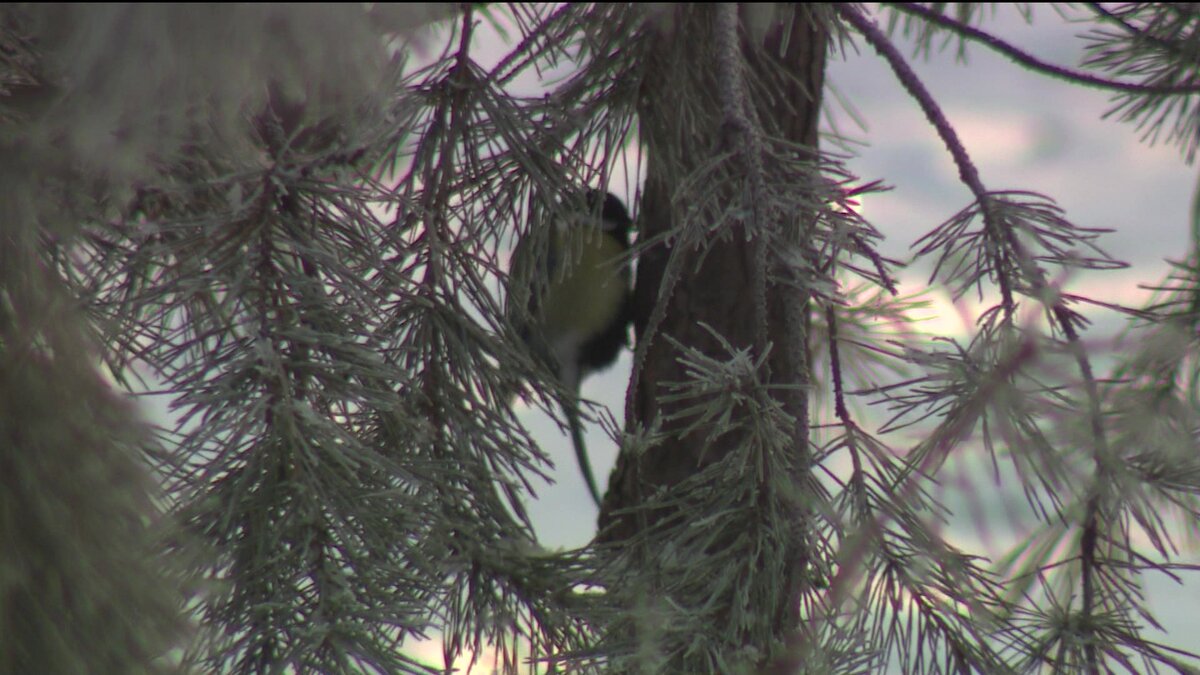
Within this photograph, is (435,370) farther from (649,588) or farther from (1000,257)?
(1000,257)

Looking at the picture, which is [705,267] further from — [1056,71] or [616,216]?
[1056,71]

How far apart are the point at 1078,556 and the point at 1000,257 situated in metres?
0.20

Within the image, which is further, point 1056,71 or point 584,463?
point 584,463

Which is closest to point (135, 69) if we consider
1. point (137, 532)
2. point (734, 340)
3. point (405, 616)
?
point (137, 532)

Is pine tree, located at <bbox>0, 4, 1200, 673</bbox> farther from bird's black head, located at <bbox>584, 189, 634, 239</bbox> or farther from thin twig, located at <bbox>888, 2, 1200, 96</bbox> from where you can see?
bird's black head, located at <bbox>584, 189, 634, 239</bbox>

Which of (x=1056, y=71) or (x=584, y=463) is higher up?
(x=1056, y=71)

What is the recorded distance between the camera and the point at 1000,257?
65 cm

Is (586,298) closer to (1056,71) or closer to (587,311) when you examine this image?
(587,311)

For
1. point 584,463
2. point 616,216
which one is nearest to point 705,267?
point 616,216

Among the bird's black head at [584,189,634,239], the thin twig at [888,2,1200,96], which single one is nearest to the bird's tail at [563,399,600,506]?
the bird's black head at [584,189,634,239]

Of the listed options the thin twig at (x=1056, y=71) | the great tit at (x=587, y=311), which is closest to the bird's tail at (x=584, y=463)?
the great tit at (x=587, y=311)

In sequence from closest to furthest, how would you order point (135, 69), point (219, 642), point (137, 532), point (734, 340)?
point (135, 69) < point (137, 532) < point (219, 642) < point (734, 340)

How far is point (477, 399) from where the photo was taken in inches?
31.9

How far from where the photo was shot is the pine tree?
1.59 ft
